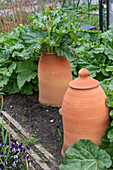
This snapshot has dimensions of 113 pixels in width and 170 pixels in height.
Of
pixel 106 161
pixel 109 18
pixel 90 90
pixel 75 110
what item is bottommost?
pixel 106 161

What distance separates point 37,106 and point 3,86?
2.40ft

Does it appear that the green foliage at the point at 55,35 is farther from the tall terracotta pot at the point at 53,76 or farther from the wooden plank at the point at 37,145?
the wooden plank at the point at 37,145

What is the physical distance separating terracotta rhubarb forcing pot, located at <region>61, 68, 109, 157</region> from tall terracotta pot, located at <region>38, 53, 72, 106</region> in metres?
1.10

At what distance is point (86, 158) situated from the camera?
2059 millimetres

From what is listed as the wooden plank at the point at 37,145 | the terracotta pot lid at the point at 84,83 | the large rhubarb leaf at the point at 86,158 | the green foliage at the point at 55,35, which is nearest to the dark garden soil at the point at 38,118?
the wooden plank at the point at 37,145

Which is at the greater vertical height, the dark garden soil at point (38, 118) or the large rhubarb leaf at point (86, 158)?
the large rhubarb leaf at point (86, 158)

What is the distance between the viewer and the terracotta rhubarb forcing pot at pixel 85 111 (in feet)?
7.13

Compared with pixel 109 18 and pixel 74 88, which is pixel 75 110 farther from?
pixel 109 18

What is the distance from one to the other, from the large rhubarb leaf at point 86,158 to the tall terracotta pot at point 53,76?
1372 mm

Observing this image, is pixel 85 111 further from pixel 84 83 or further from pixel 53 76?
pixel 53 76

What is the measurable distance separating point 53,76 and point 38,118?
0.57 m

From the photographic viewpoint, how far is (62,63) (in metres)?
3.38

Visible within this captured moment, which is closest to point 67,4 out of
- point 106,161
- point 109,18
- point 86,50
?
point 109,18

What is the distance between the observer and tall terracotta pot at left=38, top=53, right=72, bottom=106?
3.34 meters
